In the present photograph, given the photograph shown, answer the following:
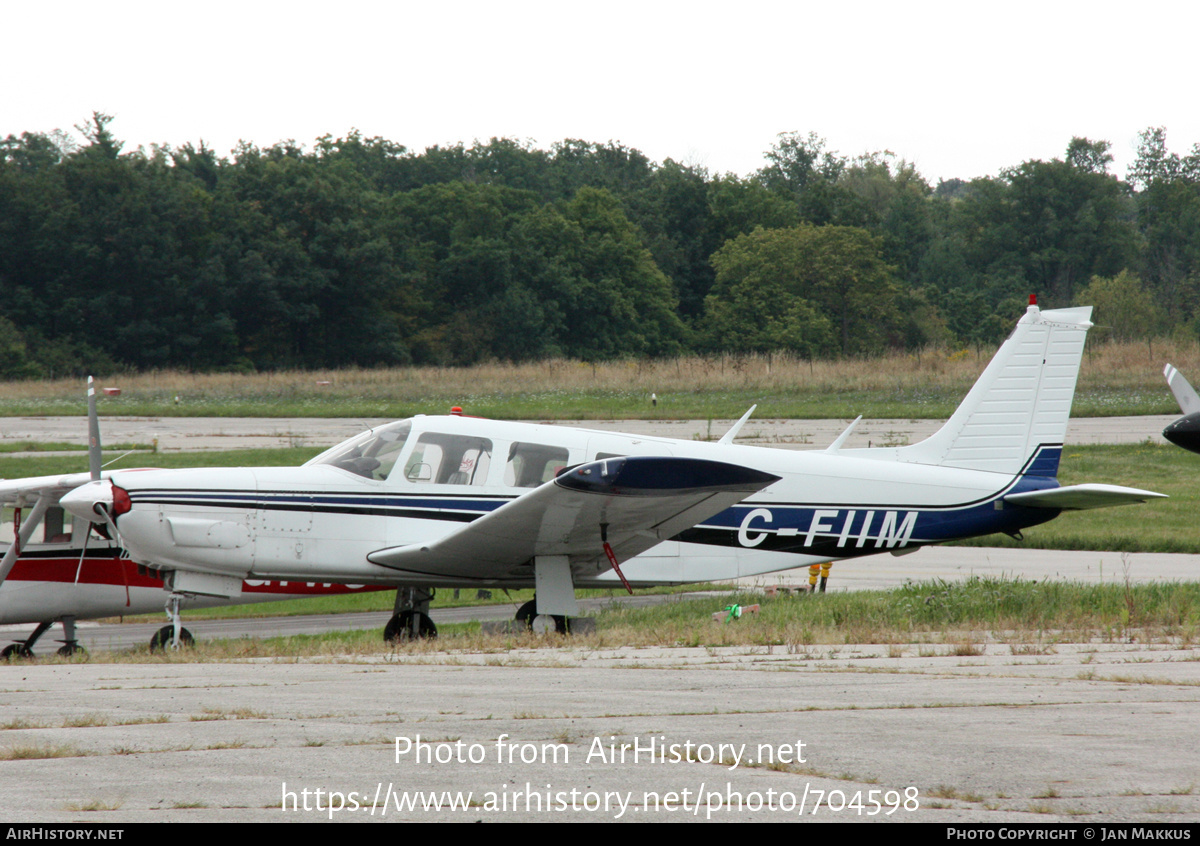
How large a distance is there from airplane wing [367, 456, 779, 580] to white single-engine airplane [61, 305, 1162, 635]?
3 cm

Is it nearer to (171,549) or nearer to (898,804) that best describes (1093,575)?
(171,549)

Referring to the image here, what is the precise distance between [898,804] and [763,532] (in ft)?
24.5

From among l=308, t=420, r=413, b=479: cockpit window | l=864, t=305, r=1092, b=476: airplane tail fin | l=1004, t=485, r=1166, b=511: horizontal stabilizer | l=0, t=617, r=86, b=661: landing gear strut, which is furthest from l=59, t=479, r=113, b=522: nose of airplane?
l=1004, t=485, r=1166, b=511: horizontal stabilizer

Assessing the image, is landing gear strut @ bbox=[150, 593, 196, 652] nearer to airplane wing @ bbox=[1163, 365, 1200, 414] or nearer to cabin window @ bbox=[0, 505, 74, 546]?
cabin window @ bbox=[0, 505, 74, 546]

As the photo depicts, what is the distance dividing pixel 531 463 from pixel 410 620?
1.99m

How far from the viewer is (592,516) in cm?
938

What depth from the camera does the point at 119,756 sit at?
13.9 ft

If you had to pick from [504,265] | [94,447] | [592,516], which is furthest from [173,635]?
[504,265]

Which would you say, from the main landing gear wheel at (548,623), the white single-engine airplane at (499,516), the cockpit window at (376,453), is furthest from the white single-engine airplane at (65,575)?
the main landing gear wheel at (548,623)

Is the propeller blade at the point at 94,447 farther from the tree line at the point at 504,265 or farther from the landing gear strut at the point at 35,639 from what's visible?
the tree line at the point at 504,265

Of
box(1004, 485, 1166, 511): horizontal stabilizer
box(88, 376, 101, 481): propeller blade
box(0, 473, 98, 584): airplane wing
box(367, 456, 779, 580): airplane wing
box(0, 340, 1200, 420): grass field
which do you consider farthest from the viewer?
box(0, 340, 1200, 420): grass field

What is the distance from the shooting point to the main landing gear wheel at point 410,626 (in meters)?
10.7

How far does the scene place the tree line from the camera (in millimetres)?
64750
